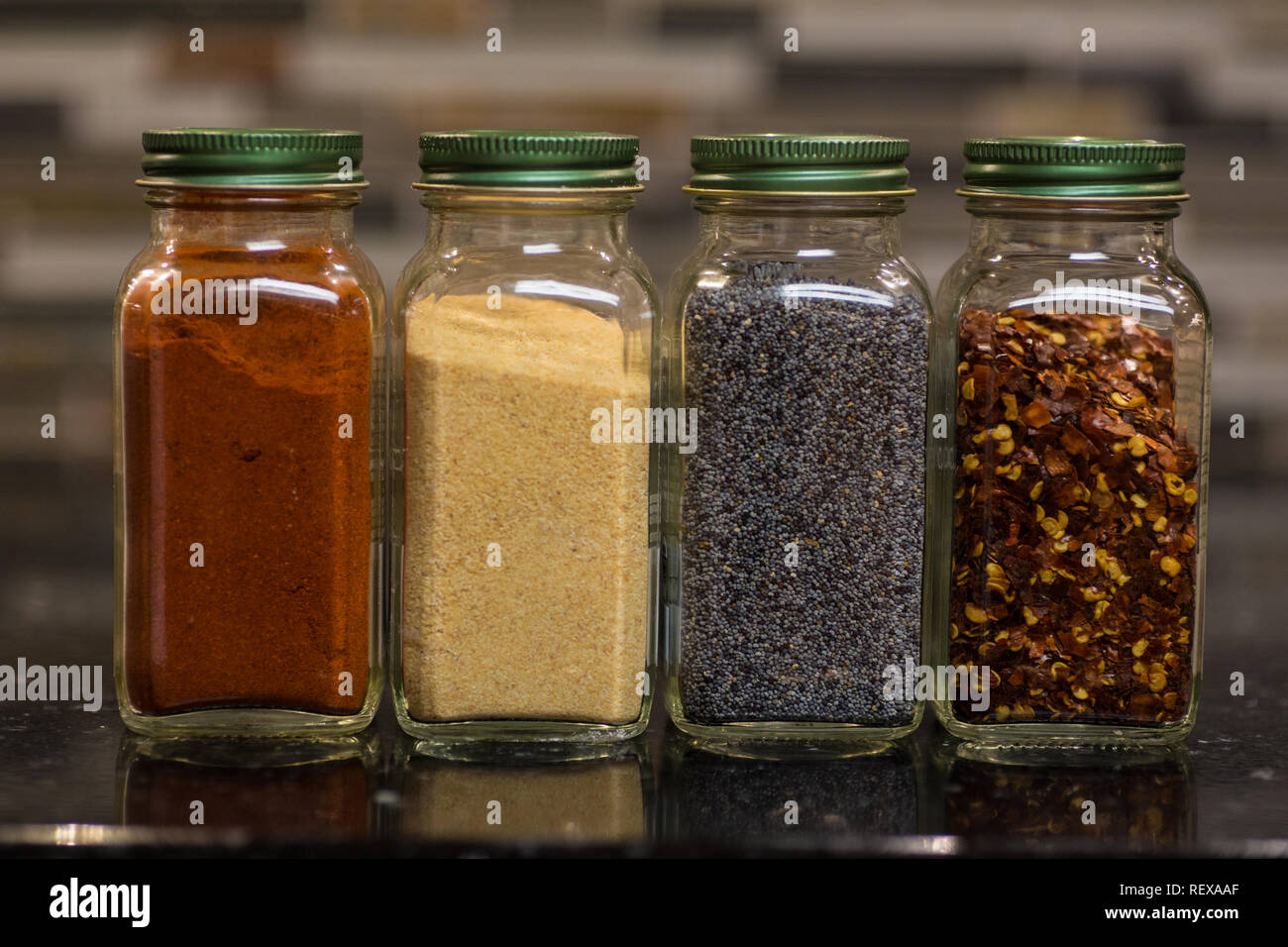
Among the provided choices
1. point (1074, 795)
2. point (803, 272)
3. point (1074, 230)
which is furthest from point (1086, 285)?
point (1074, 795)

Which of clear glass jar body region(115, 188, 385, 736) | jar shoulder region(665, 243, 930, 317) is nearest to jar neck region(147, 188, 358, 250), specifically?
clear glass jar body region(115, 188, 385, 736)

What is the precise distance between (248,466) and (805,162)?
38 cm

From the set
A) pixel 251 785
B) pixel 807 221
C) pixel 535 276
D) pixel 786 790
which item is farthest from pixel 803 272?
pixel 251 785

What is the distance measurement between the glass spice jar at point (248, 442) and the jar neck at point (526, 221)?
0.06 meters

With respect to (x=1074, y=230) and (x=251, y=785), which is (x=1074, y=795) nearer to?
(x=1074, y=230)

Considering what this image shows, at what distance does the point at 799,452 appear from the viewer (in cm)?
94

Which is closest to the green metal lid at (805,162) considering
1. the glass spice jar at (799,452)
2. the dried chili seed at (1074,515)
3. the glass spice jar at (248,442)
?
the glass spice jar at (799,452)

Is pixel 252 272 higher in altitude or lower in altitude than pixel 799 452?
higher

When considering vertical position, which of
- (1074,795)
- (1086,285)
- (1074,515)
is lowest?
(1074,795)

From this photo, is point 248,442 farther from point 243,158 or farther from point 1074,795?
point 1074,795

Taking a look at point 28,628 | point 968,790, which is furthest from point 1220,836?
point 28,628

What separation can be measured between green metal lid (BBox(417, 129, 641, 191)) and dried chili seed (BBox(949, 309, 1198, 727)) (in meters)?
0.25
